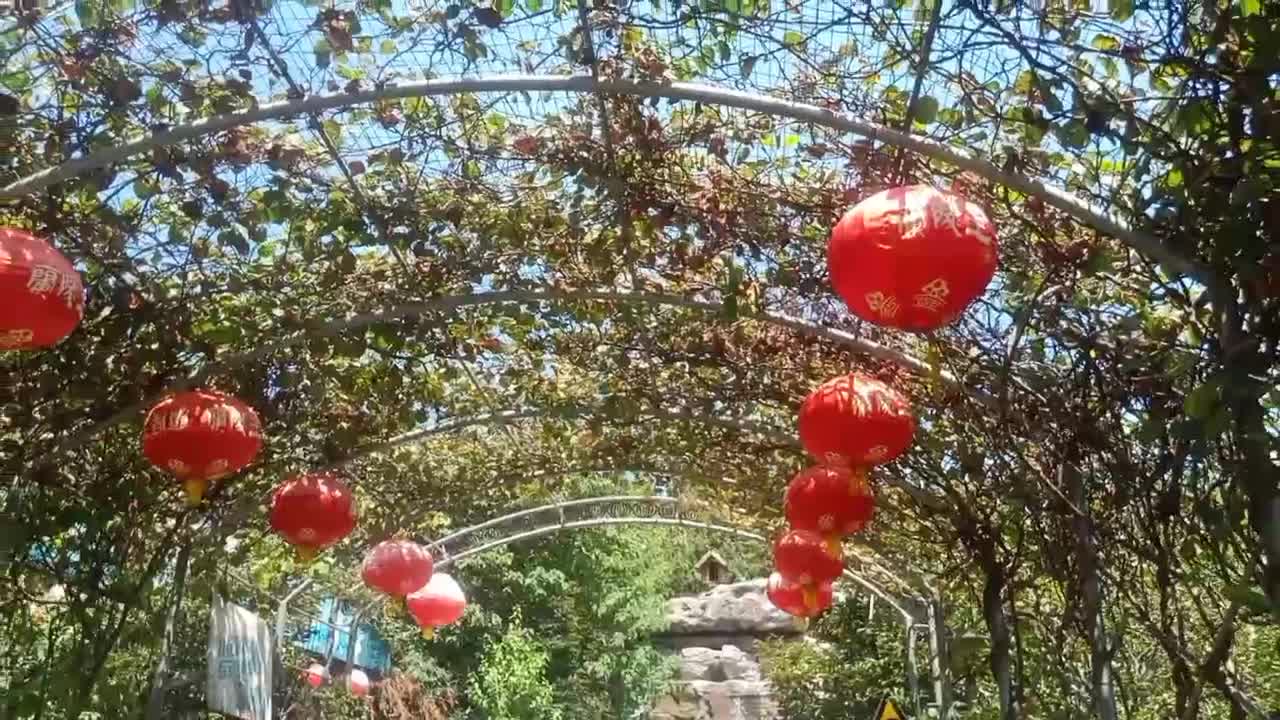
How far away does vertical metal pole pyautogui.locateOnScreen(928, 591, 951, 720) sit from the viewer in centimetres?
675

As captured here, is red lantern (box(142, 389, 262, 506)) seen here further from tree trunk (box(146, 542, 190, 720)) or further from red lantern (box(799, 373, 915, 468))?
tree trunk (box(146, 542, 190, 720))

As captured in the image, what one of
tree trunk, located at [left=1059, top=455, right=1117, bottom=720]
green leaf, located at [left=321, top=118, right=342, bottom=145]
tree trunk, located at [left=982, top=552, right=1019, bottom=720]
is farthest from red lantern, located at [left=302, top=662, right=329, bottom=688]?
tree trunk, located at [left=1059, top=455, right=1117, bottom=720]

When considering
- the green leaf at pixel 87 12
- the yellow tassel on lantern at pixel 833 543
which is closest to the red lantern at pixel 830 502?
the yellow tassel on lantern at pixel 833 543

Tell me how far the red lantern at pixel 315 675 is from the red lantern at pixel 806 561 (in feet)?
18.2

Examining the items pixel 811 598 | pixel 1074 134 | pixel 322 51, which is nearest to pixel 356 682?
pixel 811 598

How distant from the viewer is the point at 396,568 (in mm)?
5227

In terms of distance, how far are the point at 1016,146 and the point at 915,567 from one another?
4.58 meters

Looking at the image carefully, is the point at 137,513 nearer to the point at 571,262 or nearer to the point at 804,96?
the point at 571,262

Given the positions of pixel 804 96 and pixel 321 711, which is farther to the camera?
pixel 321 711

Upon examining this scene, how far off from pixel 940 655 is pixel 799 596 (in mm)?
2346

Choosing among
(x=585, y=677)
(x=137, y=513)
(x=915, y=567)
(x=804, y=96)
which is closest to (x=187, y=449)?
(x=804, y=96)

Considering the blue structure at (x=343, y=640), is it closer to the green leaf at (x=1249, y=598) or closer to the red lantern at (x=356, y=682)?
the red lantern at (x=356, y=682)

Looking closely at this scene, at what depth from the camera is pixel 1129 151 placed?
244cm

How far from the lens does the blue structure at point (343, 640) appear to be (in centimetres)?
960
